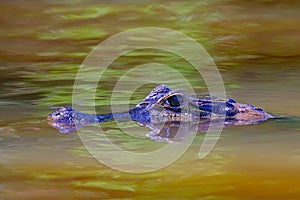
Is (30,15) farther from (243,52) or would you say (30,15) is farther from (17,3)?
(243,52)

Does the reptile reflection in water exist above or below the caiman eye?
below

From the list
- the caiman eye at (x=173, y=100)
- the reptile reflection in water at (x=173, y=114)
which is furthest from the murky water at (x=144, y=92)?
the caiman eye at (x=173, y=100)

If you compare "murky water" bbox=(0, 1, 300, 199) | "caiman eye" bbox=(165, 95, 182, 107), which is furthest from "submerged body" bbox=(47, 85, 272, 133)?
"murky water" bbox=(0, 1, 300, 199)

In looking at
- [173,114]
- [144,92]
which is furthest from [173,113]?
[144,92]

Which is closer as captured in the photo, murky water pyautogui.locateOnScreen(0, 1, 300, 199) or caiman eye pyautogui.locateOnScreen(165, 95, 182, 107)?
murky water pyautogui.locateOnScreen(0, 1, 300, 199)

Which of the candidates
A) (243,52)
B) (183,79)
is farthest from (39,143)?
(243,52)

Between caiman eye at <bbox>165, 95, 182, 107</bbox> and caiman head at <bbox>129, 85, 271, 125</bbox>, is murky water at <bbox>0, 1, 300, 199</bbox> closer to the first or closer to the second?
caiman head at <bbox>129, 85, 271, 125</bbox>
